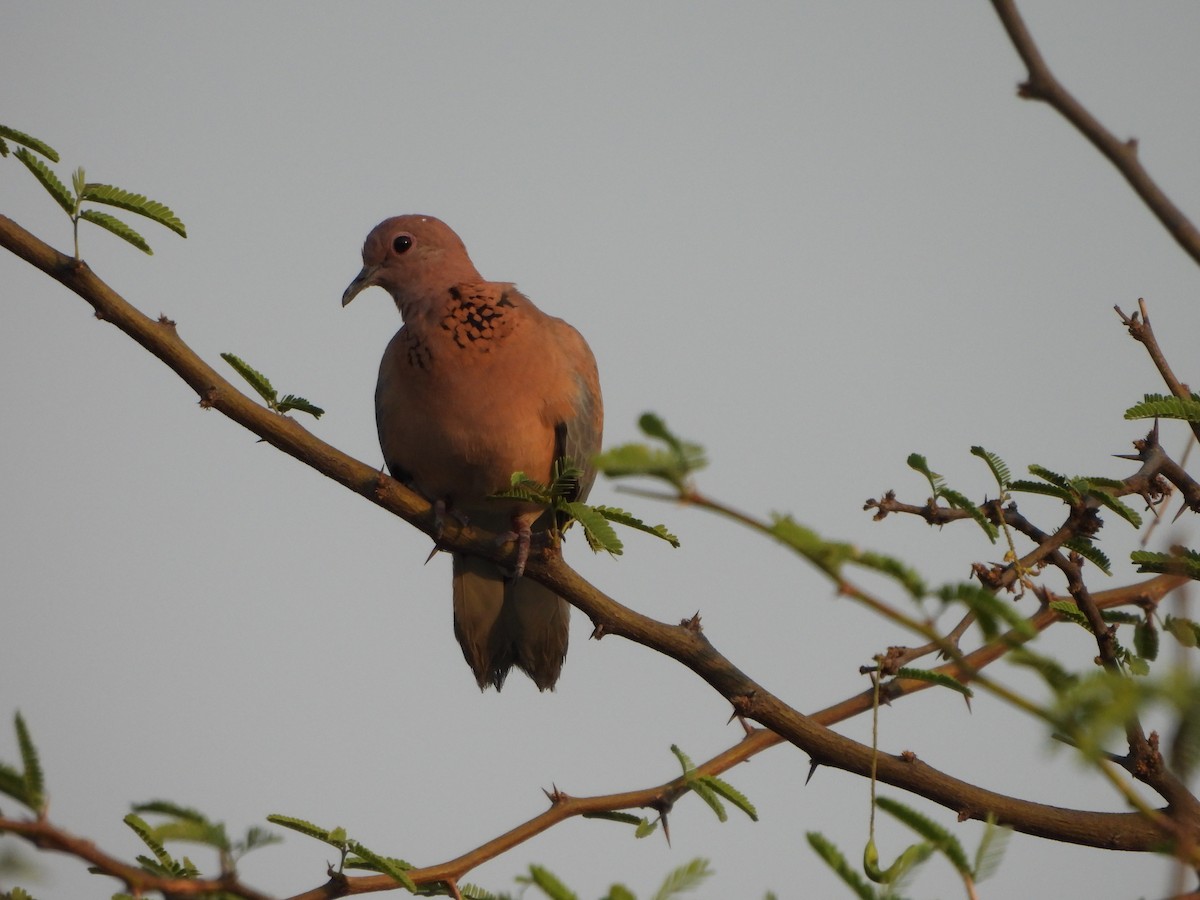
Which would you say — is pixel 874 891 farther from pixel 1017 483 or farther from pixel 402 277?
pixel 402 277

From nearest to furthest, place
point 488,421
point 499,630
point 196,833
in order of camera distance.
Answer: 1. point 196,833
2. point 488,421
3. point 499,630

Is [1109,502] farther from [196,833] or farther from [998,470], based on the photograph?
[196,833]

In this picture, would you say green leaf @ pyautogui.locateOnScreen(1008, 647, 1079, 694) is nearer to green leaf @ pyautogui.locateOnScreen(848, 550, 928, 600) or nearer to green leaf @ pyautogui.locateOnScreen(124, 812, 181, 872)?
green leaf @ pyautogui.locateOnScreen(848, 550, 928, 600)

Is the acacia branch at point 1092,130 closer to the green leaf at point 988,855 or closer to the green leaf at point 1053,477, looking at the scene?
the green leaf at point 988,855

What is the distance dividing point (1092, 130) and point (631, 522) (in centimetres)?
188

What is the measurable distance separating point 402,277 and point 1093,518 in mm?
Answer: 3280

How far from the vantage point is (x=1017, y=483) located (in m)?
3.24

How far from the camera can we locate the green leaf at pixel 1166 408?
2.97 m

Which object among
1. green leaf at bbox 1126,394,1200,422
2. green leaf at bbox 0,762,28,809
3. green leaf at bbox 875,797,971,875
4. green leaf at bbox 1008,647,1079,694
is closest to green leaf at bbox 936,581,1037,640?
green leaf at bbox 1008,647,1079,694

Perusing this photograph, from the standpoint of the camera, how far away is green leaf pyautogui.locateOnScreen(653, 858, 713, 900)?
198 cm

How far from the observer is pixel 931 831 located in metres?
1.84

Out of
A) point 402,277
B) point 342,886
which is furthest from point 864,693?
point 402,277

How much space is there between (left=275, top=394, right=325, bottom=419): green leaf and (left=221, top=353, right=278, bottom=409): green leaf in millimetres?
20

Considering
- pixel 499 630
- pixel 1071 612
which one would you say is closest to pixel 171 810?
pixel 1071 612
